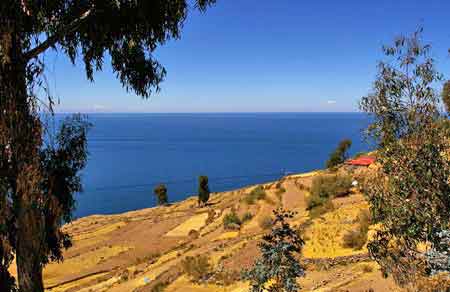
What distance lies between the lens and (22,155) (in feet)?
13.6

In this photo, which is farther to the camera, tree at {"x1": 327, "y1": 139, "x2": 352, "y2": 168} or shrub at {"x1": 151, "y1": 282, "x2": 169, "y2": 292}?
tree at {"x1": 327, "y1": 139, "x2": 352, "y2": 168}

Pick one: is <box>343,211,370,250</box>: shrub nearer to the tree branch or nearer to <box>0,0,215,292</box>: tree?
<box>0,0,215,292</box>: tree

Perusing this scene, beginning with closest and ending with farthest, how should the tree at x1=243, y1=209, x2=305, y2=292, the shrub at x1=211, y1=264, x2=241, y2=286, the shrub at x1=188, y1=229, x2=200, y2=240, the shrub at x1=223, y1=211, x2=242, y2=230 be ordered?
1. the tree at x1=243, y1=209, x2=305, y2=292
2. the shrub at x1=211, y1=264, x2=241, y2=286
3. the shrub at x1=223, y1=211, x2=242, y2=230
4. the shrub at x1=188, y1=229, x2=200, y2=240

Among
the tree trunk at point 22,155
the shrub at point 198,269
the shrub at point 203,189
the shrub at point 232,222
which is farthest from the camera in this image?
the shrub at point 203,189

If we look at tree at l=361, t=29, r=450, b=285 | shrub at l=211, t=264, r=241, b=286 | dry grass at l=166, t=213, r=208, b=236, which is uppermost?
tree at l=361, t=29, r=450, b=285

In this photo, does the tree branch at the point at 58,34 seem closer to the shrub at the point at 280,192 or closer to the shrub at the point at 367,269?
the shrub at the point at 367,269

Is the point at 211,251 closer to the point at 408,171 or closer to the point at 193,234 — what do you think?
the point at 193,234

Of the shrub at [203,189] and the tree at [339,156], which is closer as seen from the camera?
the shrub at [203,189]

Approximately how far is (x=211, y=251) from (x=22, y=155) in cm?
1594

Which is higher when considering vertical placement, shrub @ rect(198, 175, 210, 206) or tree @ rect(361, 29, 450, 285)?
tree @ rect(361, 29, 450, 285)

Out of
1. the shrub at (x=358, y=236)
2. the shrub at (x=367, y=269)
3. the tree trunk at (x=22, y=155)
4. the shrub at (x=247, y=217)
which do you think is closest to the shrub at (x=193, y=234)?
the shrub at (x=247, y=217)

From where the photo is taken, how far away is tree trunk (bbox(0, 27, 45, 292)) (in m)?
3.99

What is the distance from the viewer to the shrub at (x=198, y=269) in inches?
579

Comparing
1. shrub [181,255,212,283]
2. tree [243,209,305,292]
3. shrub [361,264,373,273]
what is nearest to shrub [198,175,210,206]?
shrub [181,255,212,283]
